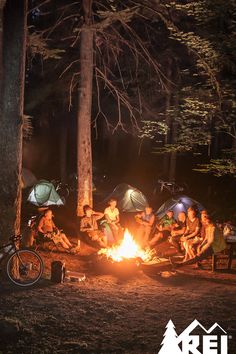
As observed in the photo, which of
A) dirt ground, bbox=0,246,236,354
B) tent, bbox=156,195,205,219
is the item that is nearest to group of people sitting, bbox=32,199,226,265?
dirt ground, bbox=0,246,236,354

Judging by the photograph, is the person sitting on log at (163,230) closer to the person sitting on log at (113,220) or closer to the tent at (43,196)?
the person sitting on log at (113,220)

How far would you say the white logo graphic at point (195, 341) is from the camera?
5.09 metres

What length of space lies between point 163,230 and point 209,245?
7.72 feet

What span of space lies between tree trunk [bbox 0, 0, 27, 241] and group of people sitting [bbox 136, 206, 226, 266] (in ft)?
13.5

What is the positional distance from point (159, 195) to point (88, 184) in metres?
11.0

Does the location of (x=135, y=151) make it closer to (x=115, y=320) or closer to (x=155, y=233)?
(x=155, y=233)

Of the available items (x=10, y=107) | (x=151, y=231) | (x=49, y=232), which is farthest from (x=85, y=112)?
(x=10, y=107)

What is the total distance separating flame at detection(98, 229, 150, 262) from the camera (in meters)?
9.68

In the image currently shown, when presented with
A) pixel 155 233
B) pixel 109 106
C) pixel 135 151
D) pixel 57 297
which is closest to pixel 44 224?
pixel 155 233

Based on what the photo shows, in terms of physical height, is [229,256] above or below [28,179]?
below

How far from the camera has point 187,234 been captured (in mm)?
10656

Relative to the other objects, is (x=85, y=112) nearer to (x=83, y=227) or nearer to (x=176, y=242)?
(x=83, y=227)

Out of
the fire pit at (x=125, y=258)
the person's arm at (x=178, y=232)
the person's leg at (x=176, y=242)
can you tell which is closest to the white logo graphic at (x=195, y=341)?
the fire pit at (x=125, y=258)

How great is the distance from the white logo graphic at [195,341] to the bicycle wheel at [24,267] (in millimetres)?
3100
